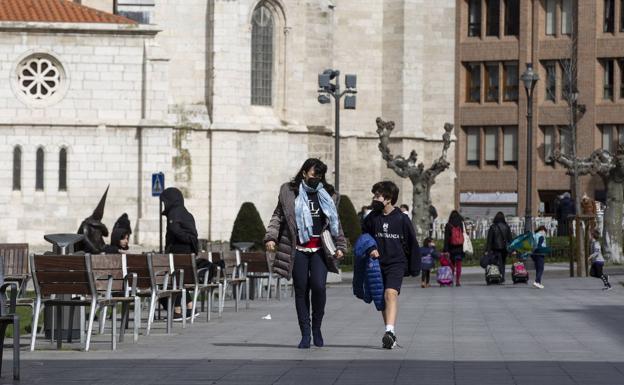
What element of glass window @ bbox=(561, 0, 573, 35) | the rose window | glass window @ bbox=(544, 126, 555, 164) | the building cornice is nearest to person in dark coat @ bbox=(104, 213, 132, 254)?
the building cornice

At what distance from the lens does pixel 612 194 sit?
46.3 meters

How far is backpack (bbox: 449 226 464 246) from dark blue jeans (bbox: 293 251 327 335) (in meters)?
19.4

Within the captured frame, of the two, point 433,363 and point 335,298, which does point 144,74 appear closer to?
point 335,298

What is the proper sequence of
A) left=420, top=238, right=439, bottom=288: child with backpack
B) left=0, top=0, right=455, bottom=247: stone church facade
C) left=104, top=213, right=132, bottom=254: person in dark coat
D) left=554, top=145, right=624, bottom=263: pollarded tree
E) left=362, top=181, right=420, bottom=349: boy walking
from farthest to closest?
left=0, top=0, right=455, bottom=247: stone church facade
left=554, top=145, right=624, bottom=263: pollarded tree
left=420, top=238, right=439, bottom=288: child with backpack
left=104, top=213, right=132, bottom=254: person in dark coat
left=362, top=181, right=420, bottom=349: boy walking

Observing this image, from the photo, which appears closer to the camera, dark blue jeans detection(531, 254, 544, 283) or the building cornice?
dark blue jeans detection(531, 254, 544, 283)

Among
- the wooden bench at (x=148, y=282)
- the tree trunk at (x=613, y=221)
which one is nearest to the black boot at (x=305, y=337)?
the wooden bench at (x=148, y=282)

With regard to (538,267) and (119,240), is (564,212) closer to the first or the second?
(538,267)

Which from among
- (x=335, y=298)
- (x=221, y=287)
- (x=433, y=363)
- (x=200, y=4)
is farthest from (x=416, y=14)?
(x=433, y=363)

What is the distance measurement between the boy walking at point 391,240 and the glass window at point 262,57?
123 feet

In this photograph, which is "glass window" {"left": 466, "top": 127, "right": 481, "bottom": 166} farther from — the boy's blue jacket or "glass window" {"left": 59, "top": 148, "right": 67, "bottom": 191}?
the boy's blue jacket

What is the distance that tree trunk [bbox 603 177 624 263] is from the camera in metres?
46.3

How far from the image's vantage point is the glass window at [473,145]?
8062 cm

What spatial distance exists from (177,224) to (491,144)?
187ft

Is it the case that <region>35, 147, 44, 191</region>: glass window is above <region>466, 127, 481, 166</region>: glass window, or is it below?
below
